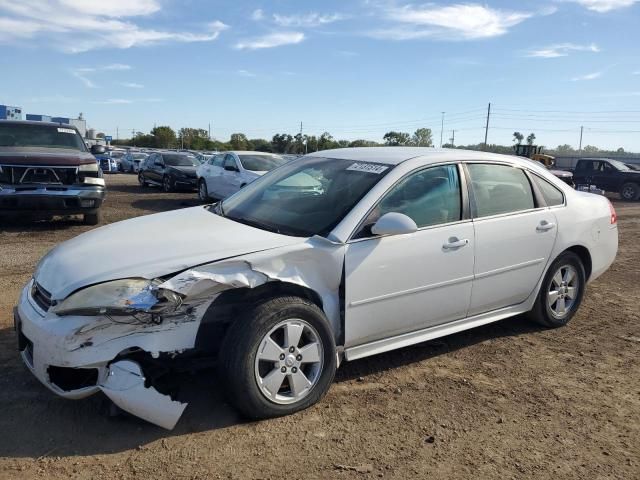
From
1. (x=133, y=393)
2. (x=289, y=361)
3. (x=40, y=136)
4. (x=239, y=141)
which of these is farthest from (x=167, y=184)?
(x=239, y=141)

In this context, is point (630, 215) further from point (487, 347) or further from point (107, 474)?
point (107, 474)

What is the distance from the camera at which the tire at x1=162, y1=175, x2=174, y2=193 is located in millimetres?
18266

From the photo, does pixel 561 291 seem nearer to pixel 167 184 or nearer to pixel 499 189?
pixel 499 189

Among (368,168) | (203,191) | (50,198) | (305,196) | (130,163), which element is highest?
(368,168)

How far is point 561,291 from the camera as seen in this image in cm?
497

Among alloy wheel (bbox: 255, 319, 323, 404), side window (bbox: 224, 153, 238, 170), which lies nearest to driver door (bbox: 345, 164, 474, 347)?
alloy wheel (bbox: 255, 319, 323, 404)

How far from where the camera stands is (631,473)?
9.46 feet

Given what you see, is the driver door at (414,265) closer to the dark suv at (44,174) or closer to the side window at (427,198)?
the side window at (427,198)

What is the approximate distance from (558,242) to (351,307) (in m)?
2.28

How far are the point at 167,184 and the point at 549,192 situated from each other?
15.3 m

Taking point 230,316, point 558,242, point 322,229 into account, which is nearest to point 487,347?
point 558,242

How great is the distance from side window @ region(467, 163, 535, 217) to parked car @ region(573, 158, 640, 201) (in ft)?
67.0

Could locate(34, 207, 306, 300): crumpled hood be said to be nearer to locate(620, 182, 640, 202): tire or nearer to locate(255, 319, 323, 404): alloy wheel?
locate(255, 319, 323, 404): alloy wheel

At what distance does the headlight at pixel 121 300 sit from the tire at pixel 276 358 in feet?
1.35
